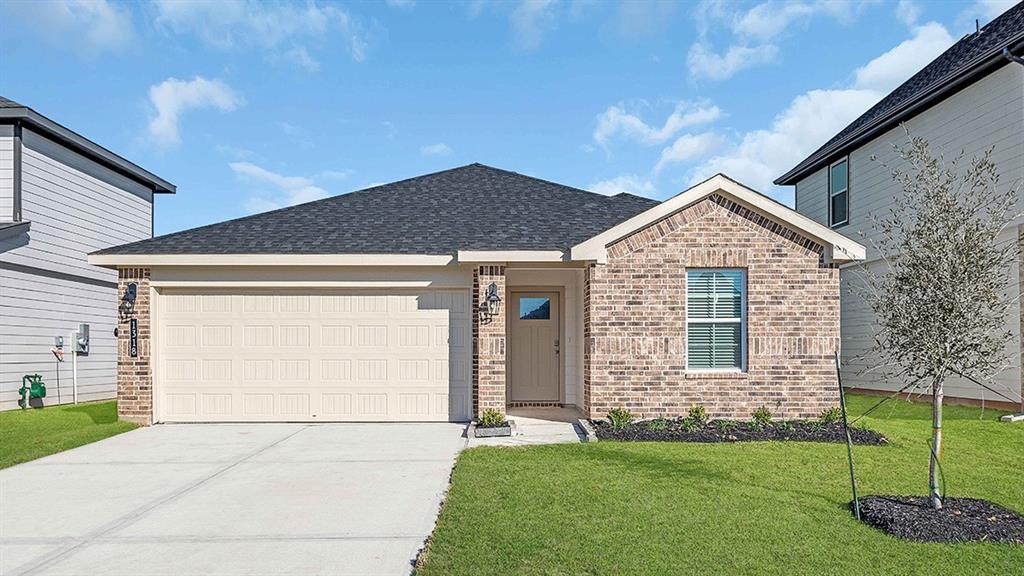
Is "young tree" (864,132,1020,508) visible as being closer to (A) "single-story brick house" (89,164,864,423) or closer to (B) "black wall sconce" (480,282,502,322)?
(A) "single-story brick house" (89,164,864,423)

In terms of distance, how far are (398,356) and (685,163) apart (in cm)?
→ 2965

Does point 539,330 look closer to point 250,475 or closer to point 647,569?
point 250,475

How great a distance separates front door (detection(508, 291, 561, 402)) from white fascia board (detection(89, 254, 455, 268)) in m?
2.39

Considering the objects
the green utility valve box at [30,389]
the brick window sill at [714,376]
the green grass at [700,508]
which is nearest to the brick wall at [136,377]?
the green utility valve box at [30,389]

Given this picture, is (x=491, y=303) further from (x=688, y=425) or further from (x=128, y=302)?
(x=128, y=302)

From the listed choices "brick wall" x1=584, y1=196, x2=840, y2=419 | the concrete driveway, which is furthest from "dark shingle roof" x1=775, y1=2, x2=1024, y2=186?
the concrete driveway

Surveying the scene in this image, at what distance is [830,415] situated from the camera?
9508mm

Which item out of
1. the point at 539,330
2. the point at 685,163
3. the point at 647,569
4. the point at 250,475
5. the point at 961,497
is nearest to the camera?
the point at 647,569

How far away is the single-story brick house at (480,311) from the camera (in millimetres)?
9773

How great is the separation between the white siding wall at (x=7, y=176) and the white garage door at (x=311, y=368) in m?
5.34

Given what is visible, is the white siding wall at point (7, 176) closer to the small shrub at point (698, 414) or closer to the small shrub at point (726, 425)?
the small shrub at point (698, 414)

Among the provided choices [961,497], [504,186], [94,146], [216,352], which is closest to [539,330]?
[504,186]

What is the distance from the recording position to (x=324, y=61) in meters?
14.7

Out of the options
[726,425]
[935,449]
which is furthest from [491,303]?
[935,449]
